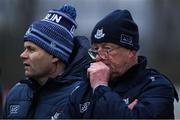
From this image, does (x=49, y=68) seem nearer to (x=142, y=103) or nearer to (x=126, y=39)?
(x=126, y=39)

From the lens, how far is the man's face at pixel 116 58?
13.0 feet

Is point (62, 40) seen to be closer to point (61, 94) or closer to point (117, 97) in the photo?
point (61, 94)

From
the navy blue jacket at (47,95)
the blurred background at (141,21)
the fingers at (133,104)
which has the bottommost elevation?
the blurred background at (141,21)

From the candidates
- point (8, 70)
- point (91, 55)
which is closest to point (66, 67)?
point (91, 55)

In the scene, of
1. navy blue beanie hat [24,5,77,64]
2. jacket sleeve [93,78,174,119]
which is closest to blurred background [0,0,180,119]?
navy blue beanie hat [24,5,77,64]

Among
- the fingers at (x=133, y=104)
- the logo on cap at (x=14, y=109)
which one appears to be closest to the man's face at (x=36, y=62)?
the logo on cap at (x=14, y=109)

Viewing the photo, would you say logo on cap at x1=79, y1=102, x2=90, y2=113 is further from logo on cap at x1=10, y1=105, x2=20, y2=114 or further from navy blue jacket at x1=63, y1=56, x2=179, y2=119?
logo on cap at x1=10, y1=105, x2=20, y2=114

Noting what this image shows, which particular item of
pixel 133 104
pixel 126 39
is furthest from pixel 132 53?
pixel 133 104

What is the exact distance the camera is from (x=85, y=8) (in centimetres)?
1287

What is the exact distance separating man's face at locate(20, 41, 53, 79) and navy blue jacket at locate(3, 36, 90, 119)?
0.23 feet

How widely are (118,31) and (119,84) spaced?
0.32 m

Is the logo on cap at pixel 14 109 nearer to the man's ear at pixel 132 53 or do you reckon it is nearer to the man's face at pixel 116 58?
the man's face at pixel 116 58

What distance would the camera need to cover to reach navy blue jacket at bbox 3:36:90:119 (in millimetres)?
4344

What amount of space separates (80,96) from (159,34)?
9054mm
